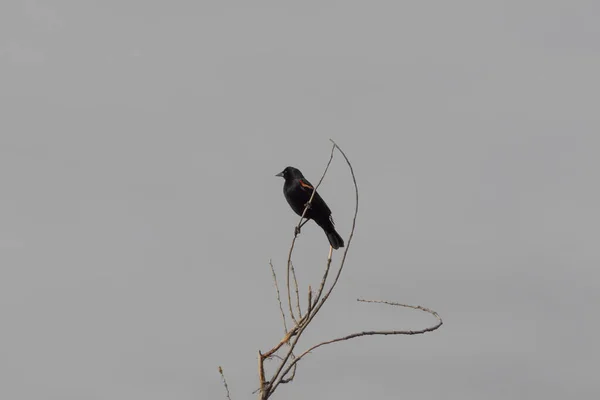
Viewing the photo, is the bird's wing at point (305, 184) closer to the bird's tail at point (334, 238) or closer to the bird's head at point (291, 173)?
the bird's head at point (291, 173)

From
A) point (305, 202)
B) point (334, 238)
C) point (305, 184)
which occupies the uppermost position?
point (305, 184)

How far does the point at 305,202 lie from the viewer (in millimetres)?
14234

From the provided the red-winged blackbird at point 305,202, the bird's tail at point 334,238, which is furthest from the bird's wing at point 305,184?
the bird's tail at point 334,238

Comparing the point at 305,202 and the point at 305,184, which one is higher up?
the point at 305,184

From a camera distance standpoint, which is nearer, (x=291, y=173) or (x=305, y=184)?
(x=305, y=184)

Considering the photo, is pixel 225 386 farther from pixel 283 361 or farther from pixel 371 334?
pixel 371 334

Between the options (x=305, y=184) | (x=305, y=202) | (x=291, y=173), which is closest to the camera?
(x=305, y=202)

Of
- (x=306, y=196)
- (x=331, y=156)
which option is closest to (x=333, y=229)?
(x=306, y=196)

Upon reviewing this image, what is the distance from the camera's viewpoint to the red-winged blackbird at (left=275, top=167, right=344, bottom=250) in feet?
45.9

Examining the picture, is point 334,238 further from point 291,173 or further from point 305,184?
point 291,173

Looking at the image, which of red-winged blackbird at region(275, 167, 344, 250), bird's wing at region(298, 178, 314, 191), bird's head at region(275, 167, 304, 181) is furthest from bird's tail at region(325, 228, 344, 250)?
bird's head at region(275, 167, 304, 181)

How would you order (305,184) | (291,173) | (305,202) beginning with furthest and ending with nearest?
1. (291,173)
2. (305,184)
3. (305,202)

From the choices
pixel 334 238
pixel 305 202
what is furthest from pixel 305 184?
pixel 334 238

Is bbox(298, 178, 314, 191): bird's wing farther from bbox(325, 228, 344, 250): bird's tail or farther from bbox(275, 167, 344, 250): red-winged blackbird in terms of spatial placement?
bbox(325, 228, 344, 250): bird's tail
